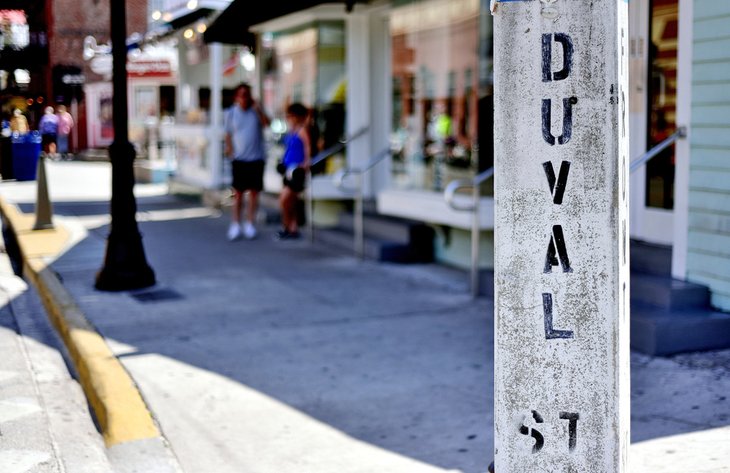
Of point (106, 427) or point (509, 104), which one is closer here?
point (509, 104)

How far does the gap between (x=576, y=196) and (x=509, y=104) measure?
1.12 feet

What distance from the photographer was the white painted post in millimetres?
2799

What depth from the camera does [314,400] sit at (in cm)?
575

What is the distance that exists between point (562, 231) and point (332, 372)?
365cm

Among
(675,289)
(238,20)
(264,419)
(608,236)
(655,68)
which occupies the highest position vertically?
(238,20)

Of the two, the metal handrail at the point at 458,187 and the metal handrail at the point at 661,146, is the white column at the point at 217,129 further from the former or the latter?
the metal handrail at the point at 661,146

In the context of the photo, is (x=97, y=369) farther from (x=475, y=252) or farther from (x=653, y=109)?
(x=653, y=109)

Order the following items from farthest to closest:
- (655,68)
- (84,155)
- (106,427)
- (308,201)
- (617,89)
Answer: (84,155), (308,201), (655,68), (106,427), (617,89)

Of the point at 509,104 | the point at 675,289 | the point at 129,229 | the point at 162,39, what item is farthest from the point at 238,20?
the point at 509,104

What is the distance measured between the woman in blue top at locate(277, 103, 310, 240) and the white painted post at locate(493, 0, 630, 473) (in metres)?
8.99

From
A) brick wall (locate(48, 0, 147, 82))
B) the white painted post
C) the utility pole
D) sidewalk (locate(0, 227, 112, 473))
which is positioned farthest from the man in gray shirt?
the white painted post

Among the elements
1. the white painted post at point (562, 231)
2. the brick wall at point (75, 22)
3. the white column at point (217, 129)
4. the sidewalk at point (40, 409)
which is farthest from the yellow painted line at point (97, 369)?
the brick wall at point (75, 22)

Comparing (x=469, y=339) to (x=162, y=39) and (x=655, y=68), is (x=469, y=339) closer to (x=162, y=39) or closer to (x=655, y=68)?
(x=655, y=68)

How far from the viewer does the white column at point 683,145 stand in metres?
6.99
